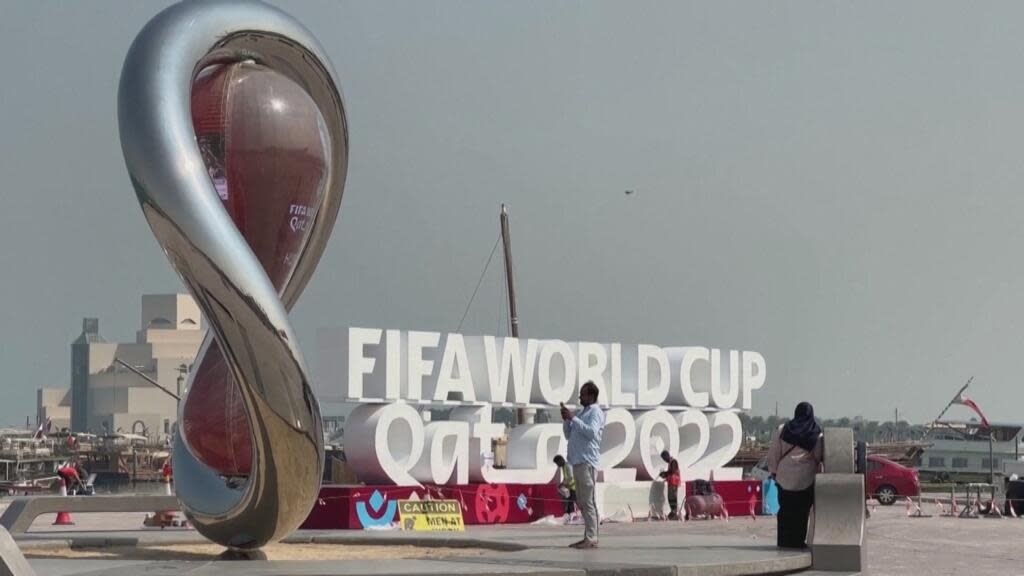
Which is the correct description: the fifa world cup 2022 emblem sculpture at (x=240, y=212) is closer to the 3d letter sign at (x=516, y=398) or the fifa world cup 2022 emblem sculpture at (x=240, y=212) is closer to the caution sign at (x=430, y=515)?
the caution sign at (x=430, y=515)

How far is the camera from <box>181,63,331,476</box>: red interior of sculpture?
16484 mm

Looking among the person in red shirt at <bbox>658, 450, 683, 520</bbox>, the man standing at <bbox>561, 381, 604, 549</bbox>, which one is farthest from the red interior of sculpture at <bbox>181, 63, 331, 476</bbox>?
the person in red shirt at <bbox>658, 450, 683, 520</bbox>

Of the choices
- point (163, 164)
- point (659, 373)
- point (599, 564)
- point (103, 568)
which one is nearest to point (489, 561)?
point (599, 564)

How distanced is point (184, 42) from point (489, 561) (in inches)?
205

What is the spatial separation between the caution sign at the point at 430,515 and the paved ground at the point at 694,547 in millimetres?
2911

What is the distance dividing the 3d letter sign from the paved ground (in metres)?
3.24

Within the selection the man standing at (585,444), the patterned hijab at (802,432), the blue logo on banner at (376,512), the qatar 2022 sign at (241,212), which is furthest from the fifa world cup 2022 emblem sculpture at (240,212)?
the blue logo on banner at (376,512)

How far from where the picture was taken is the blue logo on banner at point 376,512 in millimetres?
30677

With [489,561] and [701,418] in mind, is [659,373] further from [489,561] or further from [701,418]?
[489,561]

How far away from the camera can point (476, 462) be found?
34500 mm

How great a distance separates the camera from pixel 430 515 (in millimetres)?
30172

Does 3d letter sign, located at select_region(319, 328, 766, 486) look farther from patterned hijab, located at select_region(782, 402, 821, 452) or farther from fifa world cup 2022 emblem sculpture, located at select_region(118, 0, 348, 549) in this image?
patterned hijab, located at select_region(782, 402, 821, 452)

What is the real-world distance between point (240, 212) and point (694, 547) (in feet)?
18.1

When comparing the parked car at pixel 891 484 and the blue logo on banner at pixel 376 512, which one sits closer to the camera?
the blue logo on banner at pixel 376 512
